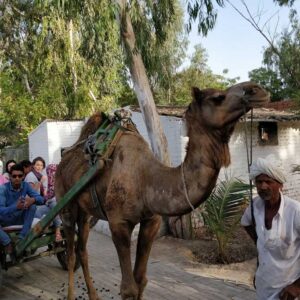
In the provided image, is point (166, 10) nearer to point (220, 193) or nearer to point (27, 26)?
point (220, 193)

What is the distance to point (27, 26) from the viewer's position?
72.0 feet

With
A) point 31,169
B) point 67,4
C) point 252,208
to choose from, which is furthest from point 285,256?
point 67,4

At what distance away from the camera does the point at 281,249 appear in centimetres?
286

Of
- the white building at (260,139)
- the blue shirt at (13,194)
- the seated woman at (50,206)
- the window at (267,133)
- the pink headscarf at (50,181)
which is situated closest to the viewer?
the blue shirt at (13,194)

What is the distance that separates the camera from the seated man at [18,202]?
216 inches

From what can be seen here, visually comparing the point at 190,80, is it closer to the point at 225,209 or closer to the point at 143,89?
the point at 143,89

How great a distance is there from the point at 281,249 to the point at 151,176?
130cm

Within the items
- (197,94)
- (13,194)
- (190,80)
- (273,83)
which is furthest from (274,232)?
(273,83)

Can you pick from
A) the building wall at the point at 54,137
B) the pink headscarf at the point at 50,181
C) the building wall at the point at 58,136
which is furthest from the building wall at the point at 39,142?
the pink headscarf at the point at 50,181

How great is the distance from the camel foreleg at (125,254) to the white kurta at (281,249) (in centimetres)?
129

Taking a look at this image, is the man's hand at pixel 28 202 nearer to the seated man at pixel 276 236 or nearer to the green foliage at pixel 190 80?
the seated man at pixel 276 236

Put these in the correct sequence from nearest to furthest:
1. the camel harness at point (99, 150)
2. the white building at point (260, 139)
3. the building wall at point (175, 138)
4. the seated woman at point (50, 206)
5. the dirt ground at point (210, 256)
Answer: the camel harness at point (99, 150), the seated woman at point (50, 206), the dirt ground at point (210, 256), the building wall at point (175, 138), the white building at point (260, 139)

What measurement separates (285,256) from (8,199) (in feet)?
13.3

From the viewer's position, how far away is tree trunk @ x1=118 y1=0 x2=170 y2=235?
30.8 ft
